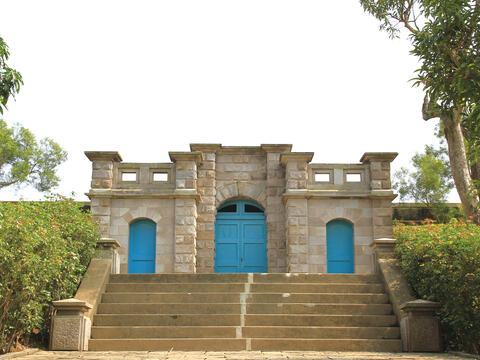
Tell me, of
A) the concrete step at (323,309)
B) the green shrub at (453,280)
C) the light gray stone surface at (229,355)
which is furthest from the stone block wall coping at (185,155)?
the light gray stone surface at (229,355)

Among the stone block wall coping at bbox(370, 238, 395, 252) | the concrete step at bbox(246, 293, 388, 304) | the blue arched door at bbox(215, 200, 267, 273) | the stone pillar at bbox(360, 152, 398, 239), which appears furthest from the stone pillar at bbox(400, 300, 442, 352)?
the blue arched door at bbox(215, 200, 267, 273)

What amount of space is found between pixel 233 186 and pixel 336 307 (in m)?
7.67

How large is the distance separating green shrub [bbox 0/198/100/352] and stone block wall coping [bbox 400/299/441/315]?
6005 mm

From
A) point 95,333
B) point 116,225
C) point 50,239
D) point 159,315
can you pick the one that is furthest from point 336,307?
point 116,225

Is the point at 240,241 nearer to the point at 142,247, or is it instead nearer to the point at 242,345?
the point at 142,247

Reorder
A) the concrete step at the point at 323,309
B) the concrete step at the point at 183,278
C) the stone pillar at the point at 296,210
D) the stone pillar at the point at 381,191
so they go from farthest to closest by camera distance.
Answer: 1. the stone pillar at the point at 381,191
2. the stone pillar at the point at 296,210
3. the concrete step at the point at 183,278
4. the concrete step at the point at 323,309

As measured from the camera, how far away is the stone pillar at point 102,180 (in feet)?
56.5

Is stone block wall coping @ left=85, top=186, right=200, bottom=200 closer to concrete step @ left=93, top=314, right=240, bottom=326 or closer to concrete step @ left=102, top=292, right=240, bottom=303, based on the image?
concrete step @ left=102, top=292, right=240, bottom=303

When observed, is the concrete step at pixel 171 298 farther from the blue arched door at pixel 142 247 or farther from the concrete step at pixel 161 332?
the blue arched door at pixel 142 247

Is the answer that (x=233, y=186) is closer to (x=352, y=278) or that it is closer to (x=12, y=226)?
(x=352, y=278)

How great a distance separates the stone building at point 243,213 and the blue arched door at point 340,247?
0.10ft

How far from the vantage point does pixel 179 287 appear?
39.0 feet

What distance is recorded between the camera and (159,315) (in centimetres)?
1086

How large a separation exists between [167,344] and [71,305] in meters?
1.76
